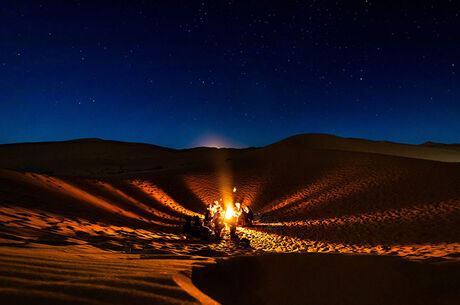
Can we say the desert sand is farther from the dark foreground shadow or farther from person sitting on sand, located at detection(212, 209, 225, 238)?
person sitting on sand, located at detection(212, 209, 225, 238)

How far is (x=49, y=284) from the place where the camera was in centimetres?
211

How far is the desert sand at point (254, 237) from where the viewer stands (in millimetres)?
2577

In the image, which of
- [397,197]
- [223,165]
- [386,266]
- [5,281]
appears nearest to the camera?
[5,281]

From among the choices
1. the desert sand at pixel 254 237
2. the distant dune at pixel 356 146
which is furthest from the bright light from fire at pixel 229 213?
the distant dune at pixel 356 146

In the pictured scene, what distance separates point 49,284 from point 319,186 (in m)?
17.6

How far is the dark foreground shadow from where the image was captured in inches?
122

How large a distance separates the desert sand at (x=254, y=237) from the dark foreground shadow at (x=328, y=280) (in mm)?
21

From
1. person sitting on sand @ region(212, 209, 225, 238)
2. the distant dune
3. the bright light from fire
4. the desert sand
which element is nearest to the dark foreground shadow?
the desert sand

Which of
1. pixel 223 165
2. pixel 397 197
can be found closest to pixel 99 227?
pixel 397 197

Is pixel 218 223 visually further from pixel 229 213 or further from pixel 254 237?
pixel 254 237

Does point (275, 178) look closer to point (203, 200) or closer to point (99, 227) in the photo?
point (203, 200)

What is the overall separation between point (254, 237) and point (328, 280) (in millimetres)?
7041

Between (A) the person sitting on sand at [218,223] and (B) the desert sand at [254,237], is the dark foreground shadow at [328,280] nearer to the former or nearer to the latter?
(B) the desert sand at [254,237]

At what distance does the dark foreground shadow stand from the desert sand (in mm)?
21
